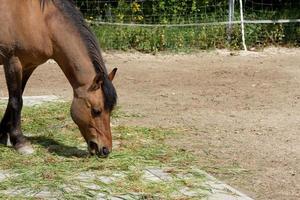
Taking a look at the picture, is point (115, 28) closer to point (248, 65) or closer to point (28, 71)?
point (248, 65)

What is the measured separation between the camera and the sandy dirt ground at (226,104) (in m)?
4.93

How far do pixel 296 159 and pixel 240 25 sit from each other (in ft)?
21.5

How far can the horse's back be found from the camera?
5.06 m

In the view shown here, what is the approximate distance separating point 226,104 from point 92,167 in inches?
118

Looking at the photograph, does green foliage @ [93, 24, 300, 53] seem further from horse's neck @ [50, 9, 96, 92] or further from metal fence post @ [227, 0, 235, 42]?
horse's neck @ [50, 9, 96, 92]

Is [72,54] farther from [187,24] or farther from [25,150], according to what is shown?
[187,24]

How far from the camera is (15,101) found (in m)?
5.18

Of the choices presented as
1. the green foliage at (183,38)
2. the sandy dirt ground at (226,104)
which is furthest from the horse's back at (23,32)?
the green foliage at (183,38)

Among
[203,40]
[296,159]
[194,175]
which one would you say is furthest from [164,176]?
[203,40]

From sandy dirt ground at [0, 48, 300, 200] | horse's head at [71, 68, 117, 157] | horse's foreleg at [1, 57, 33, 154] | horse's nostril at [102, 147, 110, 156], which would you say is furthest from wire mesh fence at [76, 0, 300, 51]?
horse's nostril at [102, 147, 110, 156]

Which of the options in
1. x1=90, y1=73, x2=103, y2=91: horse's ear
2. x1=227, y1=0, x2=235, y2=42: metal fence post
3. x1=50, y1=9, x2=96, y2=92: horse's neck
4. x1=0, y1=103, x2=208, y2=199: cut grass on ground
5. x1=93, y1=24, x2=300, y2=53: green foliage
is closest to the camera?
x1=0, y1=103, x2=208, y2=199: cut grass on ground

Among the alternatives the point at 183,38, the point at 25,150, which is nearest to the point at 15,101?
the point at 25,150

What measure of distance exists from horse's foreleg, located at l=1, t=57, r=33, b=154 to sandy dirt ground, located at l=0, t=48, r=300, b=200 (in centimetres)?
133

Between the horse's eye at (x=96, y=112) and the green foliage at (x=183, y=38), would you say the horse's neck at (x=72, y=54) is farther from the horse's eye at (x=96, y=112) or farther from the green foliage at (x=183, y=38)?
the green foliage at (x=183, y=38)
